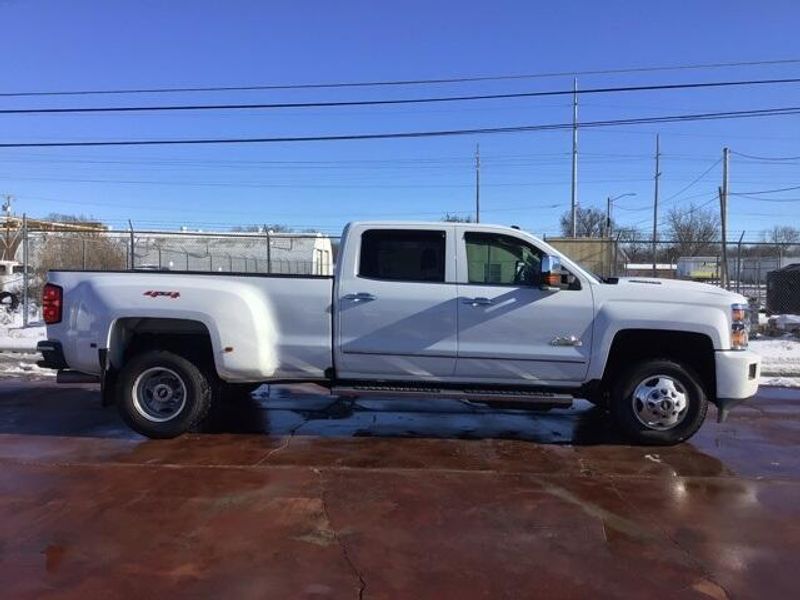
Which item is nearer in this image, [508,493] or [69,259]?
[508,493]

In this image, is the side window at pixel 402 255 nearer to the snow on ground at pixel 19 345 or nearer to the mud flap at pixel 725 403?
the mud flap at pixel 725 403

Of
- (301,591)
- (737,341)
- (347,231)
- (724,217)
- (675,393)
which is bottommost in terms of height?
(301,591)

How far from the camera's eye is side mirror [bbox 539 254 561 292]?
661 centimetres

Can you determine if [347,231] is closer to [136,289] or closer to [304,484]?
[136,289]

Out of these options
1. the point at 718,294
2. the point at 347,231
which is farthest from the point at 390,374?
the point at 718,294

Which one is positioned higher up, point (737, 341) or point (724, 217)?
point (724, 217)

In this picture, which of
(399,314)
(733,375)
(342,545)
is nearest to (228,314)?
(399,314)

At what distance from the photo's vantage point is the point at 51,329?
7.11m

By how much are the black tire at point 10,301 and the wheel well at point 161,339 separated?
51.1 ft

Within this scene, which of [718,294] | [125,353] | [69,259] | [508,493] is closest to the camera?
[508,493]

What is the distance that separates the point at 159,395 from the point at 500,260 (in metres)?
3.58

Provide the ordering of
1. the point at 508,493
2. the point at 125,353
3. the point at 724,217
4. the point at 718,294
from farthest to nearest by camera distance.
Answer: the point at 724,217 < the point at 125,353 < the point at 718,294 < the point at 508,493

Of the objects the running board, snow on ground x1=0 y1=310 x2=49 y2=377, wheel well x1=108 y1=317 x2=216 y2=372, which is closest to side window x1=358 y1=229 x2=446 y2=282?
the running board

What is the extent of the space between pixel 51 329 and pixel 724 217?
59.8ft
